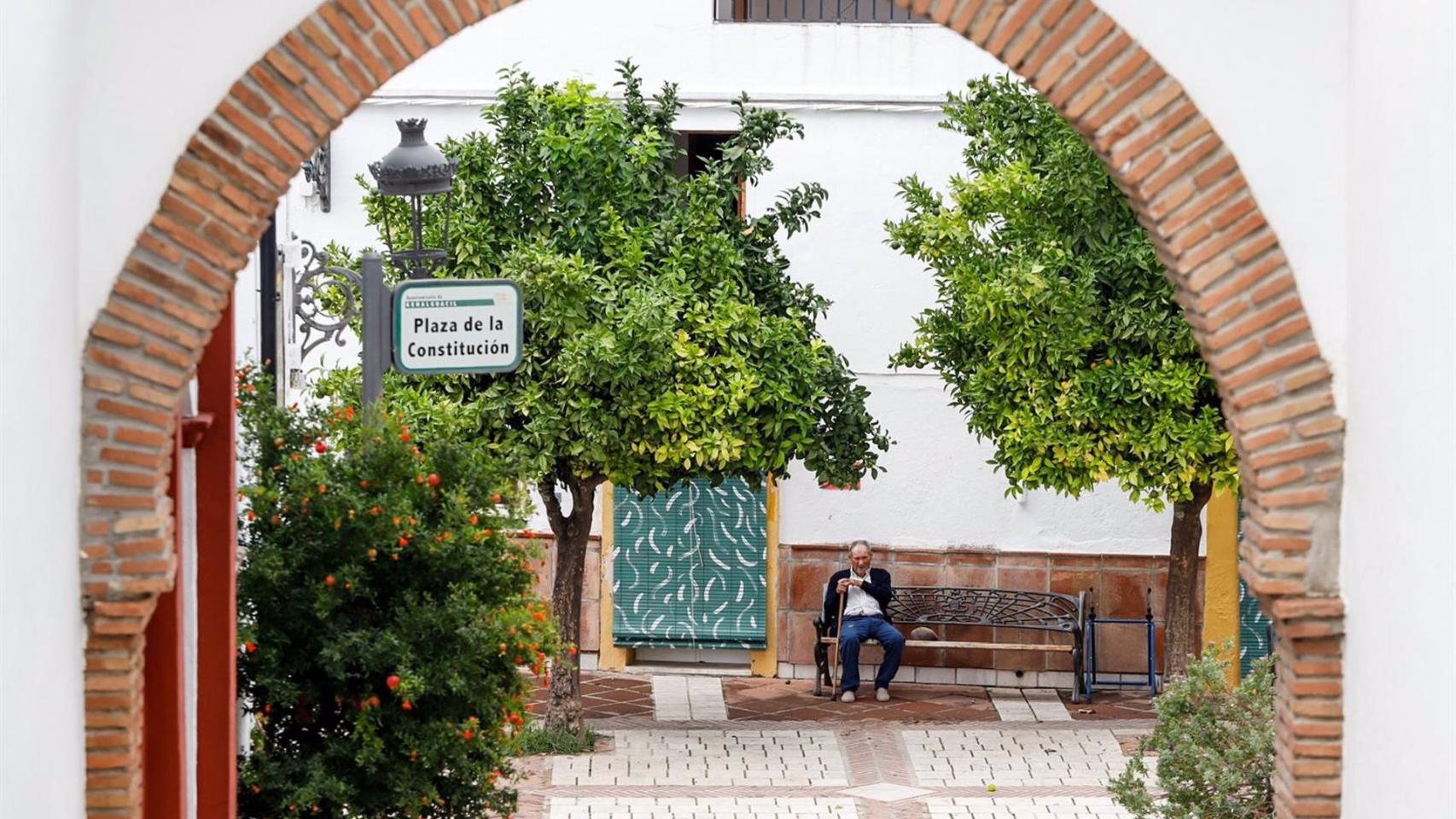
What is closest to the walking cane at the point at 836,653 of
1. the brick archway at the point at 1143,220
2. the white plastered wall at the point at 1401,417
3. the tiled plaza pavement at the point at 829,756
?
the tiled plaza pavement at the point at 829,756

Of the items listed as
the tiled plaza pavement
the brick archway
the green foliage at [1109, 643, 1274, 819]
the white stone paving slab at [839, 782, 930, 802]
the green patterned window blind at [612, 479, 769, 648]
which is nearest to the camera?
the brick archway

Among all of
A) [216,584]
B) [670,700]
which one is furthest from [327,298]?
[216,584]

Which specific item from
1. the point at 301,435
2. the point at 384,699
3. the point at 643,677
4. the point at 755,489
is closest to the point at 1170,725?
the point at 384,699

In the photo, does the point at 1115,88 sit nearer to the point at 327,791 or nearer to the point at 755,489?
the point at 327,791

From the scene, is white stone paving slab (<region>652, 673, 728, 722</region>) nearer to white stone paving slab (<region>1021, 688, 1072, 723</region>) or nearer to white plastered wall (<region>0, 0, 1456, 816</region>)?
white stone paving slab (<region>1021, 688, 1072, 723</region>)

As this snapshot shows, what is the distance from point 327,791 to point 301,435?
153cm

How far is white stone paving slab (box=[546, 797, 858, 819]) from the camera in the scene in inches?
456

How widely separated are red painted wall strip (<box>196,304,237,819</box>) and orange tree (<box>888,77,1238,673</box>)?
19.7 feet

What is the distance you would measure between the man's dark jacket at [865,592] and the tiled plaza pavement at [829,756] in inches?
23.2

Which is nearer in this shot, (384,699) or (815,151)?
(384,699)

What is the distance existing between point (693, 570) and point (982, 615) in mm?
2245

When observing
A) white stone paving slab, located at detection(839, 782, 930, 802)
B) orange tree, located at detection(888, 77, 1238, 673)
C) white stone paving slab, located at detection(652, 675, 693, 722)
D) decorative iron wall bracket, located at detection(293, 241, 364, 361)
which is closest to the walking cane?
white stone paving slab, located at detection(652, 675, 693, 722)

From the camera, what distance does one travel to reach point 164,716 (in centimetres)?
649

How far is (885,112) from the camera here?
52.6ft
